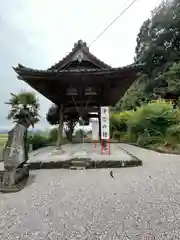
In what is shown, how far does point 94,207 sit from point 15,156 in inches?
85.0

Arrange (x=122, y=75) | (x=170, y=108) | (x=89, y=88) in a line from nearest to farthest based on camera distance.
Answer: (x=122, y=75) → (x=89, y=88) → (x=170, y=108)

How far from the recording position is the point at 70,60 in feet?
26.6

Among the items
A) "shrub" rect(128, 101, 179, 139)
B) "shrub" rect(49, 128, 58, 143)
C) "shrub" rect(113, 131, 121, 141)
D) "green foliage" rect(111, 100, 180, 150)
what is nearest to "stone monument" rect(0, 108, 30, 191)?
"green foliage" rect(111, 100, 180, 150)

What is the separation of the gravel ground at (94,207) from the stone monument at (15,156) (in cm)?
31

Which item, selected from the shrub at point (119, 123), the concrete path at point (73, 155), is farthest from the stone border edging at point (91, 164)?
the shrub at point (119, 123)

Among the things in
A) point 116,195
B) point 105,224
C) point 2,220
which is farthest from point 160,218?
point 2,220

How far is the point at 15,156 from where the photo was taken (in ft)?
15.3

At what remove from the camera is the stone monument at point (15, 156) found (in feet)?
14.4

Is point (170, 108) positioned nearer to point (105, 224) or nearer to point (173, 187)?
point (173, 187)

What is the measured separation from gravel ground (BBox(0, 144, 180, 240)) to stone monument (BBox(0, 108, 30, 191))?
31cm

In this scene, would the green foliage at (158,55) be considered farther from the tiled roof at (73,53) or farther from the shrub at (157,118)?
the tiled roof at (73,53)

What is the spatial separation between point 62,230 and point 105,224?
1.70 feet

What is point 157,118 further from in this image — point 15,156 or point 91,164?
point 15,156

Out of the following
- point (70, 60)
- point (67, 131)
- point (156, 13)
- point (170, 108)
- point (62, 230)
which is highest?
point (156, 13)
